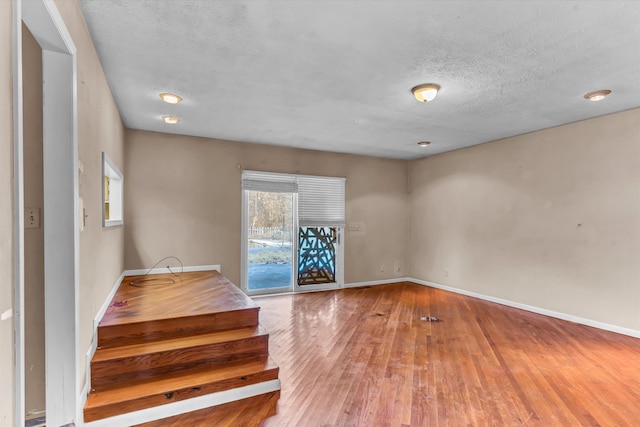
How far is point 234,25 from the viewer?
2.13 meters

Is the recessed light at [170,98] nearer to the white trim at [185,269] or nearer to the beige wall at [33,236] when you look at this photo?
the beige wall at [33,236]

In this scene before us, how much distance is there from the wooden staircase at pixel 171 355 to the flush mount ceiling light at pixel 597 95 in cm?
393

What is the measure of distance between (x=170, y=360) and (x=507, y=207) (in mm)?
4911

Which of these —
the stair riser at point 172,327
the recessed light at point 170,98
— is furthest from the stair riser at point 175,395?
the recessed light at point 170,98

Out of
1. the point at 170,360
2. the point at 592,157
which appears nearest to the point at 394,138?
the point at 592,157

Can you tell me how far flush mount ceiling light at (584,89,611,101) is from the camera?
317 centimetres

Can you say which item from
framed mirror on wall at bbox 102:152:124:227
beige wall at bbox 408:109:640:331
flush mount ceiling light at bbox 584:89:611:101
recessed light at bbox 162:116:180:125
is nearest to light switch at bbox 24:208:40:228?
framed mirror on wall at bbox 102:152:124:227

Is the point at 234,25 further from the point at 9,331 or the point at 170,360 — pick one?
the point at 170,360

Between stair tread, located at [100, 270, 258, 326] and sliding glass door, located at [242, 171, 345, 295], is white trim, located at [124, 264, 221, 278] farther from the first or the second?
sliding glass door, located at [242, 171, 345, 295]

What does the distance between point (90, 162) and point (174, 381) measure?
5.65 ft

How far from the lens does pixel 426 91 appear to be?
305 centimetres

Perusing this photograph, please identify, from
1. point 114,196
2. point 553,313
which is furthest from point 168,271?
point 553,313

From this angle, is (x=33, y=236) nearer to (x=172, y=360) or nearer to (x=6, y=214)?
(x=6, y=214)

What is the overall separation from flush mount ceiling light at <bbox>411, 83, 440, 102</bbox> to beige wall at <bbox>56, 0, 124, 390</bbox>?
Answer: 8.60 feet
